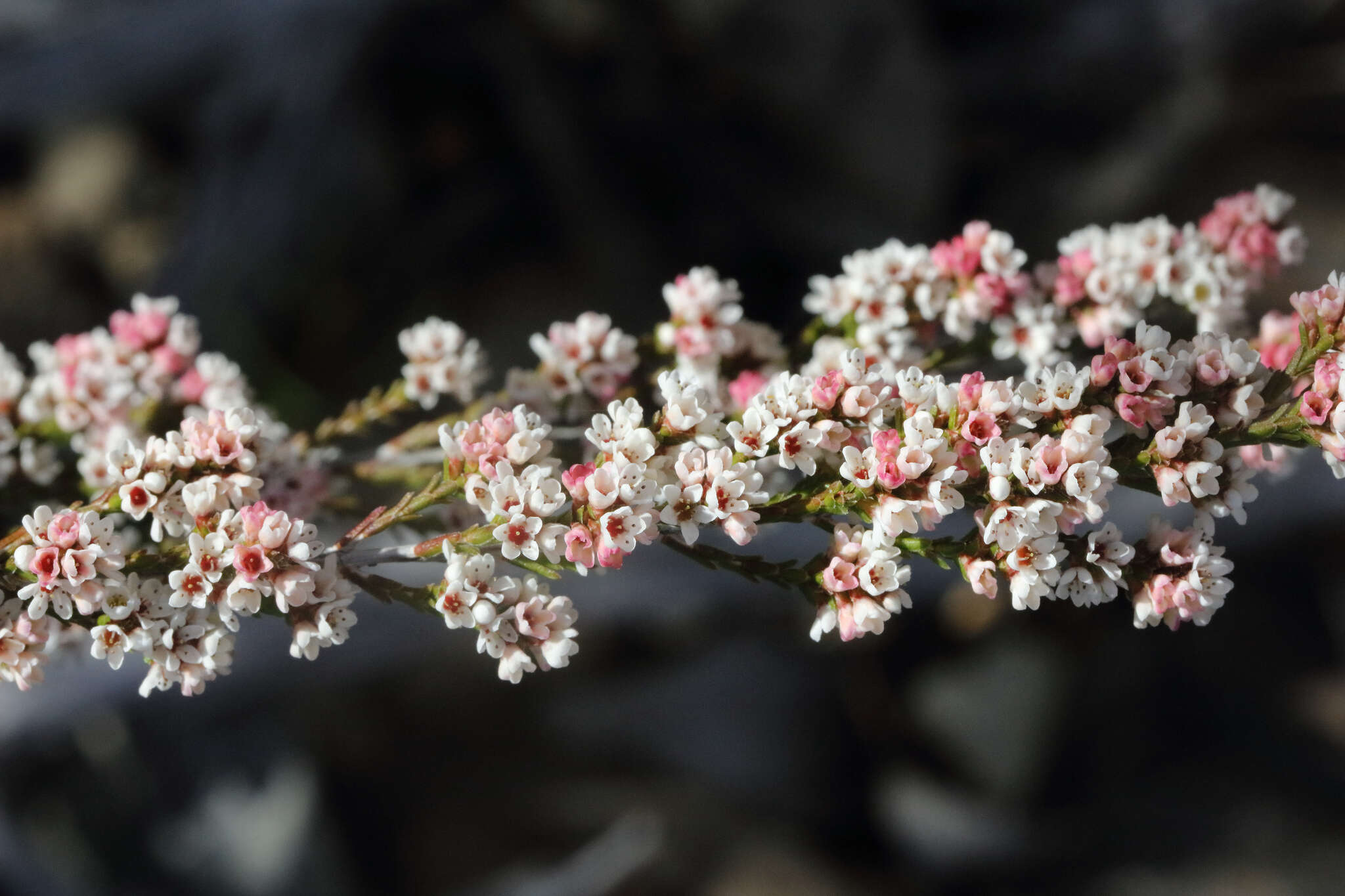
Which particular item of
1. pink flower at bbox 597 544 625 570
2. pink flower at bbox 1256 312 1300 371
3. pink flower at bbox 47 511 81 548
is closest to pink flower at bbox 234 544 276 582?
pink flower at bbox 47 511 81 548

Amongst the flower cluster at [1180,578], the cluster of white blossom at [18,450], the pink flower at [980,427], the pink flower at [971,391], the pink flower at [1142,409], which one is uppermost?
the cluster of white blossom at [18,450]

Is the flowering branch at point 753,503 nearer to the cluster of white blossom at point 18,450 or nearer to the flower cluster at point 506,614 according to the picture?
the flower cluster at point 506,614

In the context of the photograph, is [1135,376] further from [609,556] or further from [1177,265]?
[609,556]

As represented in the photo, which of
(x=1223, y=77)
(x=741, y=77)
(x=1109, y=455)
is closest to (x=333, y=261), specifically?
(x=741, y=77)

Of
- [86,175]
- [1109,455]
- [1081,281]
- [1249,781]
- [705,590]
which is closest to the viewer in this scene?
[1109,455]

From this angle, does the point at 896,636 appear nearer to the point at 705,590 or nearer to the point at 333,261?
the point at 705,590

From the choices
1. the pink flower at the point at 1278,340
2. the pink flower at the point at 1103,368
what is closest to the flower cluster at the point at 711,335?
the pink flower at the point at 1103,368

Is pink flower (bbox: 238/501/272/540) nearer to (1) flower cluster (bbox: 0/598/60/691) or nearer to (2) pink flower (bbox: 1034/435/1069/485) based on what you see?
(1) flower cluster (bbox: 0/598/60/691)
